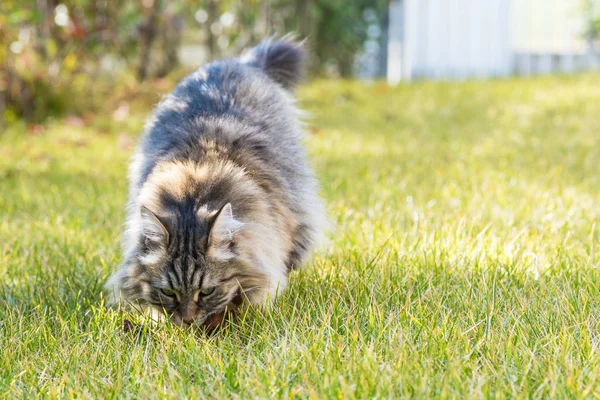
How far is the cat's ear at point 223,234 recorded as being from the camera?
2.23 m

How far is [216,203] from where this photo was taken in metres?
2.42

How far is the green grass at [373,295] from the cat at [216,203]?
123 mm

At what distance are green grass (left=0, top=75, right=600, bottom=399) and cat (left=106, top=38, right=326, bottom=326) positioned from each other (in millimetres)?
123

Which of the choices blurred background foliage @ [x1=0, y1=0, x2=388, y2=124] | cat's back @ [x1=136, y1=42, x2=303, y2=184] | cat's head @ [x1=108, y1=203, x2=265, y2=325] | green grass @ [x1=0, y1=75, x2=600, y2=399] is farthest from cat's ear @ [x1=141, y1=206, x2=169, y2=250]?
blurred background foliage @ [x1=0, y1=0, x2=388, y2=124]

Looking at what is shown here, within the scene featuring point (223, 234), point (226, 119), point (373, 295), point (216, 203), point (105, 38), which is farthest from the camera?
point (105, 38)

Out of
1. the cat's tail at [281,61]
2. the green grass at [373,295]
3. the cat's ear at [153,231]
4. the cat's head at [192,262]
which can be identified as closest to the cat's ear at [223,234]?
the cat's head at [192,262]

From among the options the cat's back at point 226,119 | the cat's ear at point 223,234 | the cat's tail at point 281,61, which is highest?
the cat's tail at point 281,61

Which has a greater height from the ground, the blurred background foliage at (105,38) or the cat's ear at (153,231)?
the blurred background foliage at (105,38)

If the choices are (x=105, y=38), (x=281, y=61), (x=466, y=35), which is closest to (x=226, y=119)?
(x=281, y=61)

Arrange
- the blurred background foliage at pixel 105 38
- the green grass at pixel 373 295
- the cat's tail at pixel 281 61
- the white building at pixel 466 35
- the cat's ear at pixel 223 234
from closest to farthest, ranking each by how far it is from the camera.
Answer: the green grass at pixel 373 295
the cat's ear at pixel 223 234
the cat's tail at pixel 281 61
the blurred background foliage at pixel 105 38
the white building at pixel 466 35

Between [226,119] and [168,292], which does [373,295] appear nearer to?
[168,292]

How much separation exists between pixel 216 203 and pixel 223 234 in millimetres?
189

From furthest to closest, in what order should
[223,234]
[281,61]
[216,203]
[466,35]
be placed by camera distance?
[466,35]
[281,61]
[216,203]
[223,234]

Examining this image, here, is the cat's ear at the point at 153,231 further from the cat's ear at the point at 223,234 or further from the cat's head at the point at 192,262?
the cat's ear at the point at 223,234
